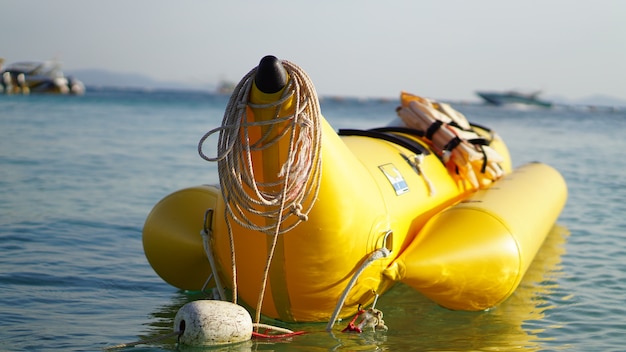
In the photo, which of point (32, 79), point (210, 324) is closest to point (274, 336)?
point (210, 324)

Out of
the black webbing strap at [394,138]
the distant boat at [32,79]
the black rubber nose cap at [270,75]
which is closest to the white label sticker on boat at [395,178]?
the black webbing strap at [394,138]

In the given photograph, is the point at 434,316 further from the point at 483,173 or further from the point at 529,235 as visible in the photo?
the point at 483,173

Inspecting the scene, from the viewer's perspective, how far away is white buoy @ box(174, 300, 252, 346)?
12.1 ft

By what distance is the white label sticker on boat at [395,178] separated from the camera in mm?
4438

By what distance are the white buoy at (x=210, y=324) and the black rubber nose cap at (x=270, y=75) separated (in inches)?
40.3

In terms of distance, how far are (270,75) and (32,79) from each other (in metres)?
38.2

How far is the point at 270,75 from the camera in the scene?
11.4 ft

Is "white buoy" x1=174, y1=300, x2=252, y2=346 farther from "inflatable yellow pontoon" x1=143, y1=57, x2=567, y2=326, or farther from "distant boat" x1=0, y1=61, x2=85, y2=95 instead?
"distant boat" x1=0, y1=61, x2=85, y2=95

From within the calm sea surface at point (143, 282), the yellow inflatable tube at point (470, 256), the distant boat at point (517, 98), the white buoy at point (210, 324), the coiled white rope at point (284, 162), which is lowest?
the distant boat at point (517, 98)

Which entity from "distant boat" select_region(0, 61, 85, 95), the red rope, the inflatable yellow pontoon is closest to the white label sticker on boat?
the inflatable yellow pontoon

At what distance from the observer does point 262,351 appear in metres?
3.87

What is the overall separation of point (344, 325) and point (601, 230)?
4.32 m

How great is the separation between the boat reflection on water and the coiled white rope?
25.6 inches

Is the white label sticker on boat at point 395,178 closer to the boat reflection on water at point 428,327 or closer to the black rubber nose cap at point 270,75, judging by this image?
the boat reflection on water at point 428,327
